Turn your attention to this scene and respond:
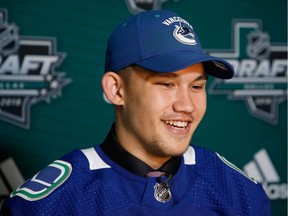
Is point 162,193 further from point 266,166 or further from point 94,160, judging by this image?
point 266,166

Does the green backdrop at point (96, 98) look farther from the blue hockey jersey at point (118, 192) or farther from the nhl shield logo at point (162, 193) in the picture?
the nhl shield logo at point (162, 193)

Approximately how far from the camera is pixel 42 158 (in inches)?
66.5

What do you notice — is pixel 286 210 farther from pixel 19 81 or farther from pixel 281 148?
pixel 19 81

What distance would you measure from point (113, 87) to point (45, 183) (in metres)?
0.24

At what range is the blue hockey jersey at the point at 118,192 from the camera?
1.06m

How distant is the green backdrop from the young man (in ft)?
1.80

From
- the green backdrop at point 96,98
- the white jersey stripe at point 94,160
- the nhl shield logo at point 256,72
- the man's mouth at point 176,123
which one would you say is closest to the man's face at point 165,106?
the man's mouth at point 176,123

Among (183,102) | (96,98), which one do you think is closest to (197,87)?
(183,102)

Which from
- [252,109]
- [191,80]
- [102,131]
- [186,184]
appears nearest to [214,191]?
[186,184]

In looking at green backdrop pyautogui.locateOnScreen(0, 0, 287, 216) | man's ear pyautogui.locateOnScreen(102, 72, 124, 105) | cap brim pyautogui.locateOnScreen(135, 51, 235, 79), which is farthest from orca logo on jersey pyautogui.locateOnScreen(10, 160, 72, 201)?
green backdrop pyautogui.locateOnScreen(0, 0, 287, 216)

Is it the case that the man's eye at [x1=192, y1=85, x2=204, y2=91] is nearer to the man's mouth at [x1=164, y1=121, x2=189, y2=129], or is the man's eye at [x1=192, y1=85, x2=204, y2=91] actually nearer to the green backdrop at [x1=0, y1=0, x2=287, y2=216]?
the man's mouth at [x1=164, y1=121, x2=189, y2=129]

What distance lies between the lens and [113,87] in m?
1.10

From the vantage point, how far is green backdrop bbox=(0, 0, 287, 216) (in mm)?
1663

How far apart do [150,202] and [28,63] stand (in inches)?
29.7
